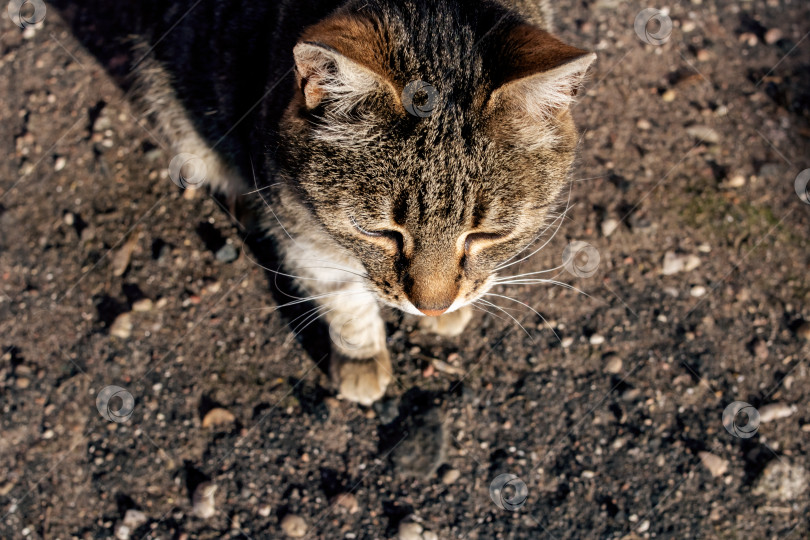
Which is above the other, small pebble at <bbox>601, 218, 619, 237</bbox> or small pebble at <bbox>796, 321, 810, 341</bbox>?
small pebble at <bbox>601, 218, 619, 237</bbox>

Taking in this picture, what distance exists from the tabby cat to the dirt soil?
0.75 meters

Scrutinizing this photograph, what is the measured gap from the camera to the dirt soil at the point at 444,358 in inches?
110

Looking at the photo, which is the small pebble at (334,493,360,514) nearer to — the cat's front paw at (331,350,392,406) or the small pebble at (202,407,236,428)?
the cat's front paw at (331,350,392,406)

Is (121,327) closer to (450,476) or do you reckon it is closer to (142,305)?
(142,305)

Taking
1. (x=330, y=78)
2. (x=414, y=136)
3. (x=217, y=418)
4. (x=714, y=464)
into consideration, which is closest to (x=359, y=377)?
(x=217, y=418)

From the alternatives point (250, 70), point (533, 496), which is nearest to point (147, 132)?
point (250, 70)

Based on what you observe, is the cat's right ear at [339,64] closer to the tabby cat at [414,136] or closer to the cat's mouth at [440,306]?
the tabby cat at [414,136]

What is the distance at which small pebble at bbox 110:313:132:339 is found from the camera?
2986 millimetres

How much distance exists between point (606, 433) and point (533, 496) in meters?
0.45

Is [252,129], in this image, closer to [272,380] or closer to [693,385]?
[272,380]

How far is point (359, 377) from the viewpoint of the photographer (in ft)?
9.22

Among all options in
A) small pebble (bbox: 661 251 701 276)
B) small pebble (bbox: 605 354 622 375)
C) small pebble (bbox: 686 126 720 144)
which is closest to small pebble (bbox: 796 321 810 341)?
small pebble (bbox: 661 251 701 276)

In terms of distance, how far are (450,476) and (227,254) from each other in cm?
151

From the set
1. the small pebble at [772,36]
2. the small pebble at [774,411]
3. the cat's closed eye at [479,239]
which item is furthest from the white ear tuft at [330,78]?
the small pebble at [772,36]
